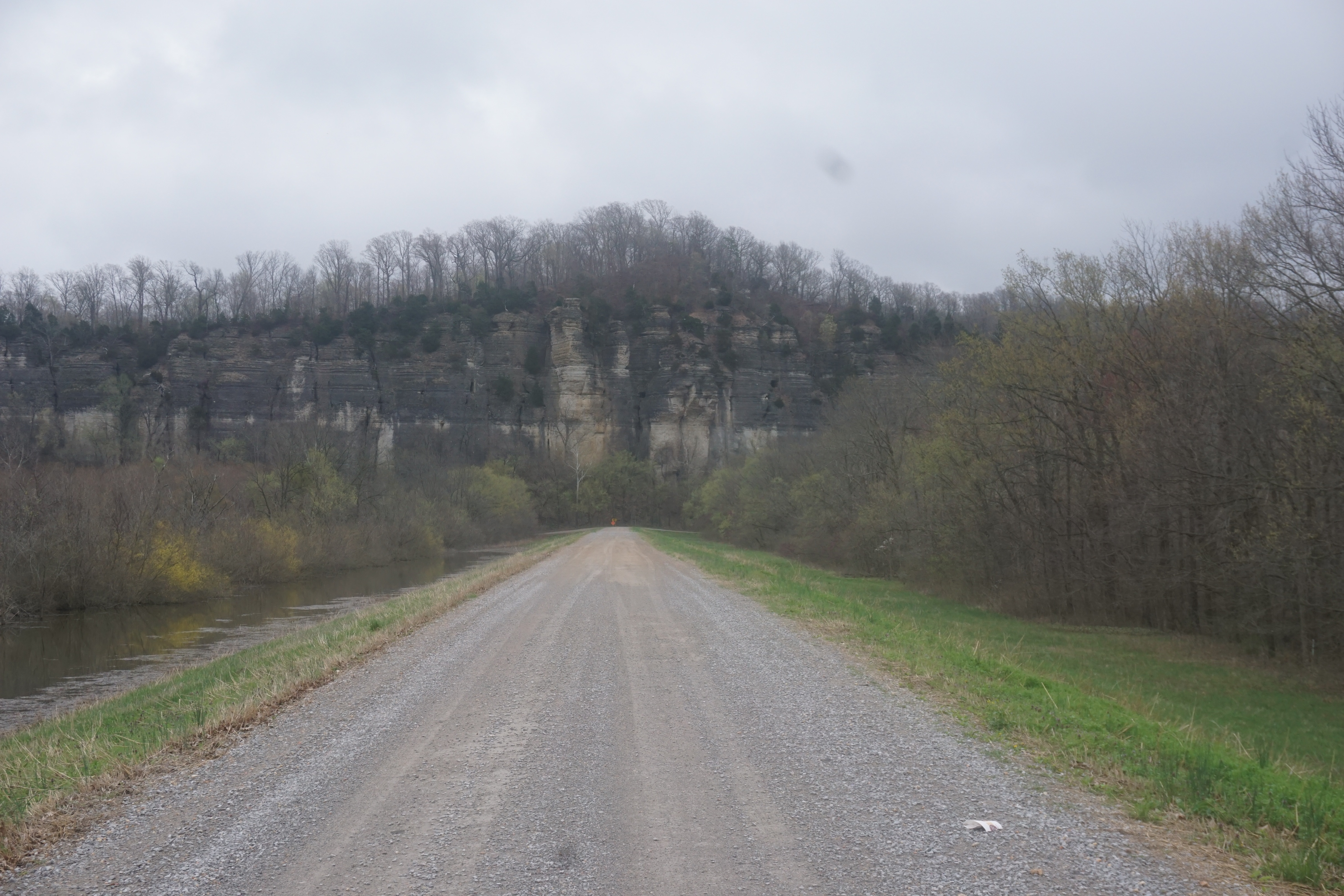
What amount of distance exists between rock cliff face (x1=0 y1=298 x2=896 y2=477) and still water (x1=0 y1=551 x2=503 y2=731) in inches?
2574

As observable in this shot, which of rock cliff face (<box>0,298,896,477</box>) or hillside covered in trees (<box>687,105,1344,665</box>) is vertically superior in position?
rock cliff face (<box>0,298,896,477</box>)

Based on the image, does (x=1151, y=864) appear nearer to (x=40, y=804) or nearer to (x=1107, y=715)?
(x=1107, y=715)

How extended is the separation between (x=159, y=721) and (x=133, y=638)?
15.8 m

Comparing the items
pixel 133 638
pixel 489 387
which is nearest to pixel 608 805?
pixel 133 638

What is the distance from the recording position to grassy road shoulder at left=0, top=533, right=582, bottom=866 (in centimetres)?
579

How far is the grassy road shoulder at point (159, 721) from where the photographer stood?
5.79 meters

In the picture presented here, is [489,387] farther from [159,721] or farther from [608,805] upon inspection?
[608,805]

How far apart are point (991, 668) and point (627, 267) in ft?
403

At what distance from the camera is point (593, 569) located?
28672mm

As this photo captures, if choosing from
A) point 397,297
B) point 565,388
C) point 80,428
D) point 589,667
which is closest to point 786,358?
point 565,388

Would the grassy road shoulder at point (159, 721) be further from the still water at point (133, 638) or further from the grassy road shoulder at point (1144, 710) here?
the grassy road shoulder at point (1144, 710)

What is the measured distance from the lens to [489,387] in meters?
105

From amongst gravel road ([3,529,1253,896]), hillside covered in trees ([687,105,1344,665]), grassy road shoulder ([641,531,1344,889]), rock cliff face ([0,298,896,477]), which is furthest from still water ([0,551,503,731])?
rock cliff face ([0,298,896,477])

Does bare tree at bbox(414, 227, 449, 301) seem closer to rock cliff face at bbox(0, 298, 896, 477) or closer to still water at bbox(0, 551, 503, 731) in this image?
rock cliff face at bbox(0, 298, 896, 477)
